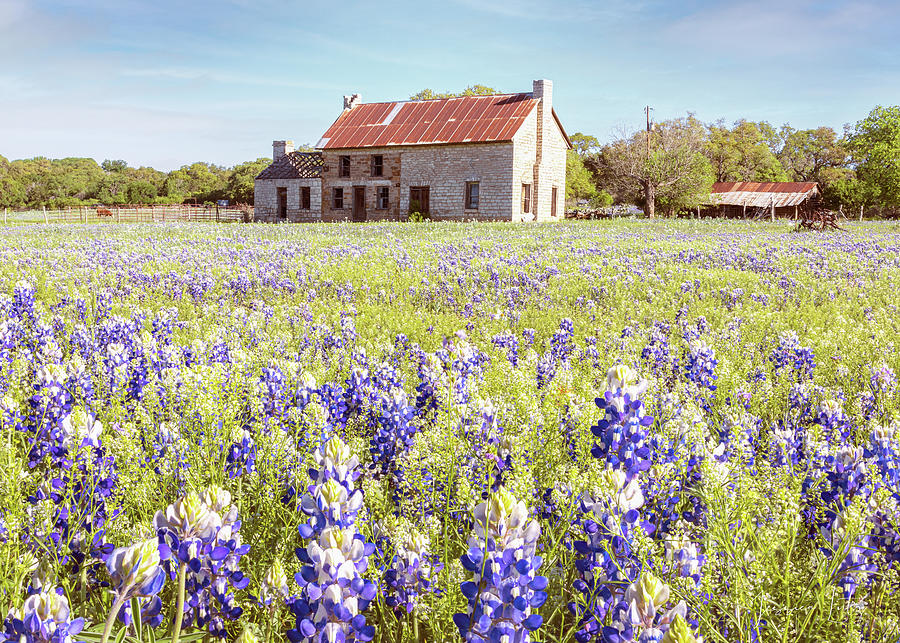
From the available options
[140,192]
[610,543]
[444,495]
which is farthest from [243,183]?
[610,543]

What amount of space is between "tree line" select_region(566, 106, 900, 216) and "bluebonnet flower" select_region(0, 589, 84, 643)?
50269mm

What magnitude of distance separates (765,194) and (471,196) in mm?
41406

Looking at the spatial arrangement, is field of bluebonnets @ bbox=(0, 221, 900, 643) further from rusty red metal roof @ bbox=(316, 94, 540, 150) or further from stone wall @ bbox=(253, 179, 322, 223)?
stone wall @ bbox=(253, 179, 322, 223)

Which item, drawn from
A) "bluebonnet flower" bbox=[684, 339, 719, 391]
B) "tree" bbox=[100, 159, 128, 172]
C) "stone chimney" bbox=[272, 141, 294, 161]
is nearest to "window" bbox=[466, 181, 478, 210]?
"stone chimney" bbox=[272, 141, 294, 161]

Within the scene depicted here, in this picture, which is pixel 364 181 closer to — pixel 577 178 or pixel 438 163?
pixel 438 163

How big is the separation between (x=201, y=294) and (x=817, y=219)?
28.8 meters

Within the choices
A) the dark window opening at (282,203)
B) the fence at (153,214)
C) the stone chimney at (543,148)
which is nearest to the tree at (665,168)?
the stone chimney at (543,148)

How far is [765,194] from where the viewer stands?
6456 centimetres

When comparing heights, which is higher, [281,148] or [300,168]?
[281,148]

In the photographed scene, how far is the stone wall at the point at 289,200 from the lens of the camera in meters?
41.6

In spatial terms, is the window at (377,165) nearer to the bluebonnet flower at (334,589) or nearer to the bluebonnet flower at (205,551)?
the bluebonnet flower at (205,551)

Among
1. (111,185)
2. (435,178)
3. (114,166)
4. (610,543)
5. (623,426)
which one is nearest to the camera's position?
(610,543)

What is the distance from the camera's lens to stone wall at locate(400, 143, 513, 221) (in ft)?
116

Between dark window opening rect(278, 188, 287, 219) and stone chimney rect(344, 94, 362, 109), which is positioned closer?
stone chimney rect(344, 94, 362, 109)
